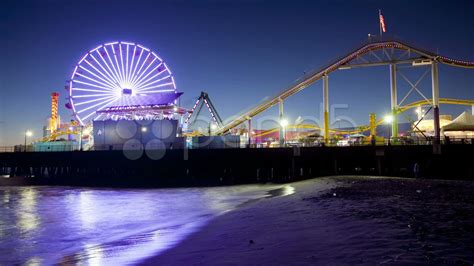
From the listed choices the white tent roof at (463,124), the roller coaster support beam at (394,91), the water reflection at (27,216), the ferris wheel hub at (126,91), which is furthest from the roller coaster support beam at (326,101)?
the water reflection at (27,216)

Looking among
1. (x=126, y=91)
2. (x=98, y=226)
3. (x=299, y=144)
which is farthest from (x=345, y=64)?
(x=98, y=226)

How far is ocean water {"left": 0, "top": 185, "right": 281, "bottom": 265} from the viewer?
1218 cm

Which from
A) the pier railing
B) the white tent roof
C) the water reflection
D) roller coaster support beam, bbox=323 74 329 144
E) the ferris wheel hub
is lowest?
the water reflection

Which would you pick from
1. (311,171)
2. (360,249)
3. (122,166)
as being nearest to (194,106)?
(122,166)

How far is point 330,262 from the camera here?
338 inches

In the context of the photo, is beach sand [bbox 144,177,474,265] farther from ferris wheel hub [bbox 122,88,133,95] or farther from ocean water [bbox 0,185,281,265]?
ferris wheel hub [bbox 122,88,133,95]

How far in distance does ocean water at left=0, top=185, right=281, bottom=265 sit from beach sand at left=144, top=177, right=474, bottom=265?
1340 millimetres

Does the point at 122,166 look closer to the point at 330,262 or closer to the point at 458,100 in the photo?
the point at 330,262

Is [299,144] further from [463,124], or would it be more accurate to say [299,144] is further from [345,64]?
[463,124]

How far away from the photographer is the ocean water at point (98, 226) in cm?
1218

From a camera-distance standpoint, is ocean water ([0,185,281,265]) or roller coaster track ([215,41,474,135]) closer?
ocean water ([0,185,281,265])

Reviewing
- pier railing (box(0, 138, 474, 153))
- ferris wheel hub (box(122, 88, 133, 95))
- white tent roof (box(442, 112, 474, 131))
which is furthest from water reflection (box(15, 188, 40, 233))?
white tent roof (box(442, 112, 474, 131))

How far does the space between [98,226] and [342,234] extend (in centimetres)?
1150

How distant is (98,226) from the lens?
1772 cm
